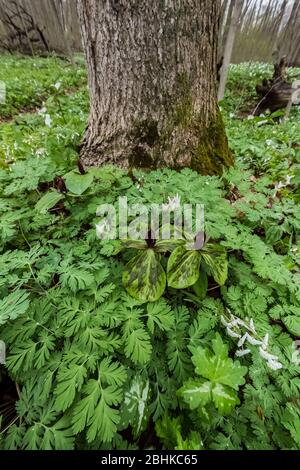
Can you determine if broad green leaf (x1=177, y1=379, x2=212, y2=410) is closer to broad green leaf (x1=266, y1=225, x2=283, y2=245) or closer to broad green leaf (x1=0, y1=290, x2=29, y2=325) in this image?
broad green leaf (x1=0, y1=290, x2=29, y2=325)

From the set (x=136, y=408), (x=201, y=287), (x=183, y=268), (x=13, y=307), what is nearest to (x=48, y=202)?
(x=13, y=307)

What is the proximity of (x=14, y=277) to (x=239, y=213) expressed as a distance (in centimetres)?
147

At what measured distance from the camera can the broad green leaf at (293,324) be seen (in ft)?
4.18

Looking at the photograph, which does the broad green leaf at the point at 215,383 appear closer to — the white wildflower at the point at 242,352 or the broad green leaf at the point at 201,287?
the white wildflower at the point at 242,352

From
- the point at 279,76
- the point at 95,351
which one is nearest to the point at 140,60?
the point at 95,351

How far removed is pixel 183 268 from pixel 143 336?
14.9 inches

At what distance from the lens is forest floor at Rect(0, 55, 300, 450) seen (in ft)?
3.43

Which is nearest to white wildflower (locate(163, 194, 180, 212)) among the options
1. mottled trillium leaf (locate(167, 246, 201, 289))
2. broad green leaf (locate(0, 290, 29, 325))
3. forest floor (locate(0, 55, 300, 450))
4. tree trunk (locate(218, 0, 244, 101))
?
forest floor (locate(0, 55, 300, 450))

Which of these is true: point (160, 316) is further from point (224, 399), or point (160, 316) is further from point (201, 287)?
point (224, 399)

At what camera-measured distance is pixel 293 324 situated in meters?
1.28

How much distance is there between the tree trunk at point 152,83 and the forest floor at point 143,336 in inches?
15.1
